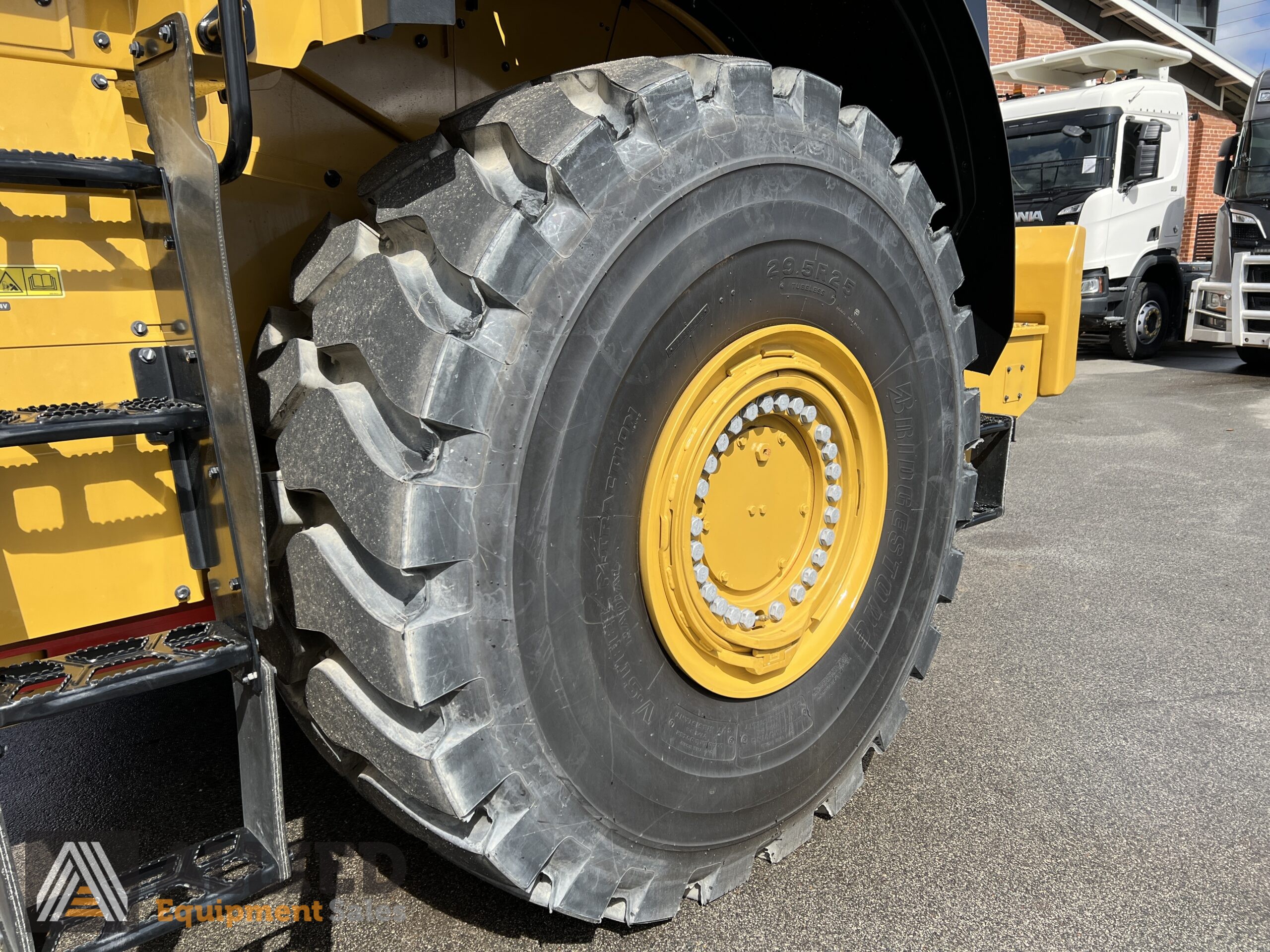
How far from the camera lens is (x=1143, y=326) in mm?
11602

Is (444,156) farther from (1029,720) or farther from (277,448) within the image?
(1029,720)

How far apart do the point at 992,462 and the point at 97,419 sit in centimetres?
295

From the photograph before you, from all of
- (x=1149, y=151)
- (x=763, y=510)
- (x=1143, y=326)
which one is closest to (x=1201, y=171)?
(x=1143, y=326)

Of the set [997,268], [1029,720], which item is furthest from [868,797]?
[997,268]

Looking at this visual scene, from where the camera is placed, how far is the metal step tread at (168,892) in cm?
135

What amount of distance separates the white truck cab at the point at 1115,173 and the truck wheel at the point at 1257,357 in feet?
3.76

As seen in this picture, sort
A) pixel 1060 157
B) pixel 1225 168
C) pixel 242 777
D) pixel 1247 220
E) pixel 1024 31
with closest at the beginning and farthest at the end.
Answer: pixel 242 777, pixel 1247 220, pixel 1225 168, pixel 1060 157, pixel 1024 31

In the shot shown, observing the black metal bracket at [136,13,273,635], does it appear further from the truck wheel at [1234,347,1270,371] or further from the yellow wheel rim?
the truck wheel at [1234,347,1270,371]

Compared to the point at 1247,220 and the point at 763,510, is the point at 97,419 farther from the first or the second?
the point at 1247,220

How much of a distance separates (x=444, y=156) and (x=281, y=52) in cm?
30

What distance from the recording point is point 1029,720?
2.87 m

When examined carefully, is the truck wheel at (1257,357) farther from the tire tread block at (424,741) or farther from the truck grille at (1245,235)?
the tire tread block at (424,741)

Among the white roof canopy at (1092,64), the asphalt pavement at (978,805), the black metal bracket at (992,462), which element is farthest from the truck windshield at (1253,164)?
the black metal bracket at (992,462)

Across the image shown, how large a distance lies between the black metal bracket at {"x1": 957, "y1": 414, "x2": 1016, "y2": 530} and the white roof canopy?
32.2ft
